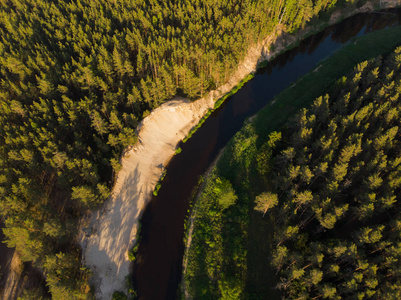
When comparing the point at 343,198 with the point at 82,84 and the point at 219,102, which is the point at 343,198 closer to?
the point at 219,102

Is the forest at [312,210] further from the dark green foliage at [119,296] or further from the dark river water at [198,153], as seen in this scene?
the dark green foliage at [119,296]

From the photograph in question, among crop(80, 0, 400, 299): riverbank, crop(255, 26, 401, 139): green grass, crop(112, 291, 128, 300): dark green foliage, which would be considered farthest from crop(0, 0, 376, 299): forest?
crop(255, 26, 401, 139): green grass

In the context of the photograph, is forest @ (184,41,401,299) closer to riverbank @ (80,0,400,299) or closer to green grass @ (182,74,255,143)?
green grass @ (182,74,255,143)

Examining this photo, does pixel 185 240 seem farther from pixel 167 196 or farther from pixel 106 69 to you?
pixel 106 69

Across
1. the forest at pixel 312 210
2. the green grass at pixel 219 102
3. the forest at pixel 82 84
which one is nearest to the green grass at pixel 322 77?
the forest at pixel 312 210

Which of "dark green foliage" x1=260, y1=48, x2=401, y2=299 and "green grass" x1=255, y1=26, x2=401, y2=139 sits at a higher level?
"green grass" x1=255, y1=26, x2=401, y2=139

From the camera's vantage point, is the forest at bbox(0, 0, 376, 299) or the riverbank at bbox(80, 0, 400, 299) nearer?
the forest at bbox(0, 0, 376, 299)

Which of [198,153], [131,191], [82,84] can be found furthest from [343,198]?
[82,84]
